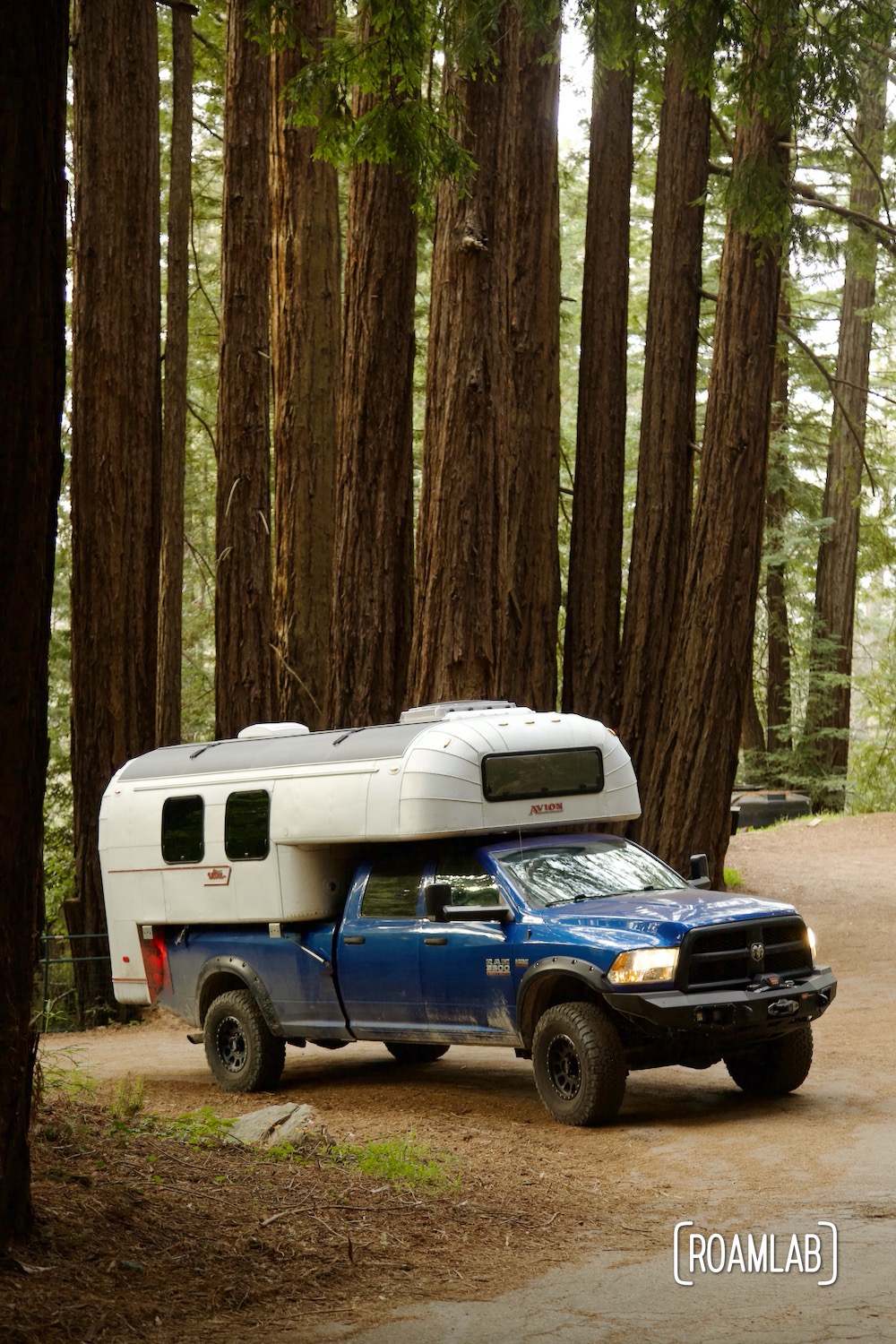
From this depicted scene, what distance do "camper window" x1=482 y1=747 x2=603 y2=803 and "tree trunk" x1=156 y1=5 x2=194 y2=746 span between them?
375 inches

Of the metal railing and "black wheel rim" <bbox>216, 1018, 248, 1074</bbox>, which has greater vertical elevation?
"black wheel rim" <bbox>216, 1018, 248, 1074</bbox>

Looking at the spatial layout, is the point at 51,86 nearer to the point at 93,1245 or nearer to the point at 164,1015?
the point at 93,1245

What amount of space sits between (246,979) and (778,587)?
2635cm

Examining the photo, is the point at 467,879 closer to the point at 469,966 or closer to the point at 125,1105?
the point at 469,966

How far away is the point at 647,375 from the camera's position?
19312mm

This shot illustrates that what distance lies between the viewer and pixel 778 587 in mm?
35406

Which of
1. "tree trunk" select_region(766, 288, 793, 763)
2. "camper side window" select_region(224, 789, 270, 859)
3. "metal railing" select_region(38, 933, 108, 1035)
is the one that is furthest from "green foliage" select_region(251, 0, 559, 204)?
"tree trunk" select_region(766, 288, 793, 763)

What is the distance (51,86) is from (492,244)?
8.99 m

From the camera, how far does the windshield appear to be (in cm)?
984

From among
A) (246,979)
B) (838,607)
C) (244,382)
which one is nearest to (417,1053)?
(246,979)

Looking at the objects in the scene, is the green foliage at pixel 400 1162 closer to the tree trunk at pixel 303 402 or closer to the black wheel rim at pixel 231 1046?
the black wheel rim at pixel 231 1046

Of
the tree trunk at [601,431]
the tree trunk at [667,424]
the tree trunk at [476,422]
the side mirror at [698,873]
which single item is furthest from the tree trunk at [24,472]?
the tree trunk at [601,431]

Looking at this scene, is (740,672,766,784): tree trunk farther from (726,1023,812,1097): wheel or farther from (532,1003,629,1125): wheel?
(532,1003,629,1125): wheel

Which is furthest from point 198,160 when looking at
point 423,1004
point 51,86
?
point 51,86
